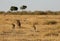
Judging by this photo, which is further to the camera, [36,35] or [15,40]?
[36,35]

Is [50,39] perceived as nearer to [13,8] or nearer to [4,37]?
[4,37]

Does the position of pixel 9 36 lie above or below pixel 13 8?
above

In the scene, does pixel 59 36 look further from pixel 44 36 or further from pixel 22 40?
pixel 22 40

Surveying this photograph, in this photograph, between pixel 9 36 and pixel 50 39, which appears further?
pixel 9 36

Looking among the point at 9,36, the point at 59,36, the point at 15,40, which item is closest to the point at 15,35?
the point at 9,36

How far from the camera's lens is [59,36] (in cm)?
1148

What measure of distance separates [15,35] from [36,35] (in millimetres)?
928

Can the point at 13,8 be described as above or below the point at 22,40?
below

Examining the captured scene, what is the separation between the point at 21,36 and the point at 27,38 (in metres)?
0.57

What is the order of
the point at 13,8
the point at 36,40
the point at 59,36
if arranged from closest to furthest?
the point at 36,40, the point at 59,36, the point at 13,8

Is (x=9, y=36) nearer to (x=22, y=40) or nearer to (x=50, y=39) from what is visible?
(x=22, y=40)

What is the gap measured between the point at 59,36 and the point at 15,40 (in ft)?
6.56

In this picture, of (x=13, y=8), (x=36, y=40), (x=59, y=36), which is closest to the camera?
(x=36, y=40)

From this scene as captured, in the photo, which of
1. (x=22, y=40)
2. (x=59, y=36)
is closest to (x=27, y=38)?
(x=22, y=40)
